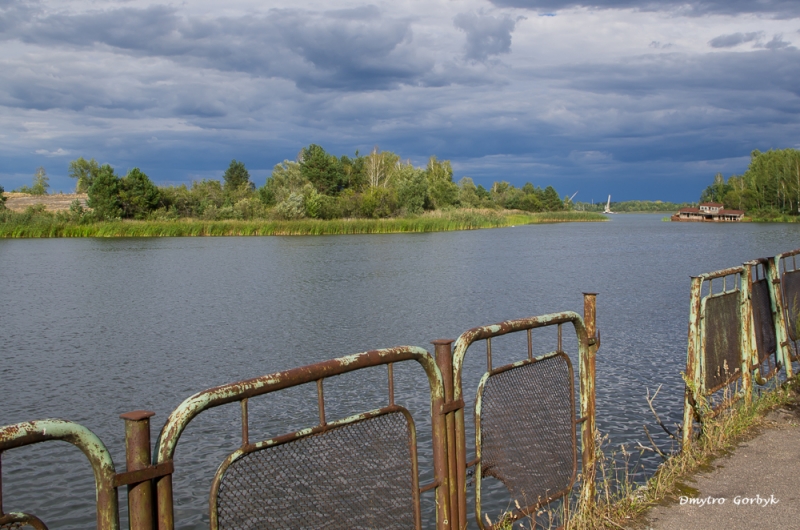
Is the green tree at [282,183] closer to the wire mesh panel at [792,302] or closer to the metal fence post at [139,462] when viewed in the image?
the wire mesh panel at [792,302]

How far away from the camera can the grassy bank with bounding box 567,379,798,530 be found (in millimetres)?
4582

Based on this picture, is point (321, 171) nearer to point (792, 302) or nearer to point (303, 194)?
point (303, 194)

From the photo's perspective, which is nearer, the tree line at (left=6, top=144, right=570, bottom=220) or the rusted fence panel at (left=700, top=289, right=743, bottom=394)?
the rusted fence panel at (left=700, top=289, right=743, bottom=394)

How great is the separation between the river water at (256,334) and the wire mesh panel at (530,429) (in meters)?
1.85

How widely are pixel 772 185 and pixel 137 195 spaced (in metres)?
104

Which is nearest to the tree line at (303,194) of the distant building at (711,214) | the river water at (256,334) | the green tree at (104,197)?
the green tree at (104,197)

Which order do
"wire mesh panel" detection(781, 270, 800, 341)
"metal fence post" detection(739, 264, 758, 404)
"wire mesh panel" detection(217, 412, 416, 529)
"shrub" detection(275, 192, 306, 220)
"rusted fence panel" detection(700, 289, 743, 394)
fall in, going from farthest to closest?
"shrub" detection(275, 192, 306, 220) < "wire mesh panel" detection(781, 270, 800, 341) < "metal fence post" detection(739, 264, 758, 404) < "rusted fence panel" detection(700, 289, 743, 394) < "wire mesh panel" detection(217, 412, 416, 529)

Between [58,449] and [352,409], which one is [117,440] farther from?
[352,409]

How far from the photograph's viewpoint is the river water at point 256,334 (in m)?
8.20

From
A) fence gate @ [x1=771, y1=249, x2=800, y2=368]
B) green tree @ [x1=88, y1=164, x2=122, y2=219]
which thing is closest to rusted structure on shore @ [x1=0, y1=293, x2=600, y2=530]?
fence gate @ [x1=771, y1=249, x2=800, y2=368]

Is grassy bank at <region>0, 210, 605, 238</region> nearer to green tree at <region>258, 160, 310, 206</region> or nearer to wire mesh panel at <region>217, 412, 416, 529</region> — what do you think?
green tree at <region>258, 160, 310, 206</region>

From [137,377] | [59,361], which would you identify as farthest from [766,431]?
[59,361]

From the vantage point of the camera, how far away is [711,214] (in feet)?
447

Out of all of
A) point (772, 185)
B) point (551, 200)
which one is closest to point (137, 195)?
point (772, 185)
